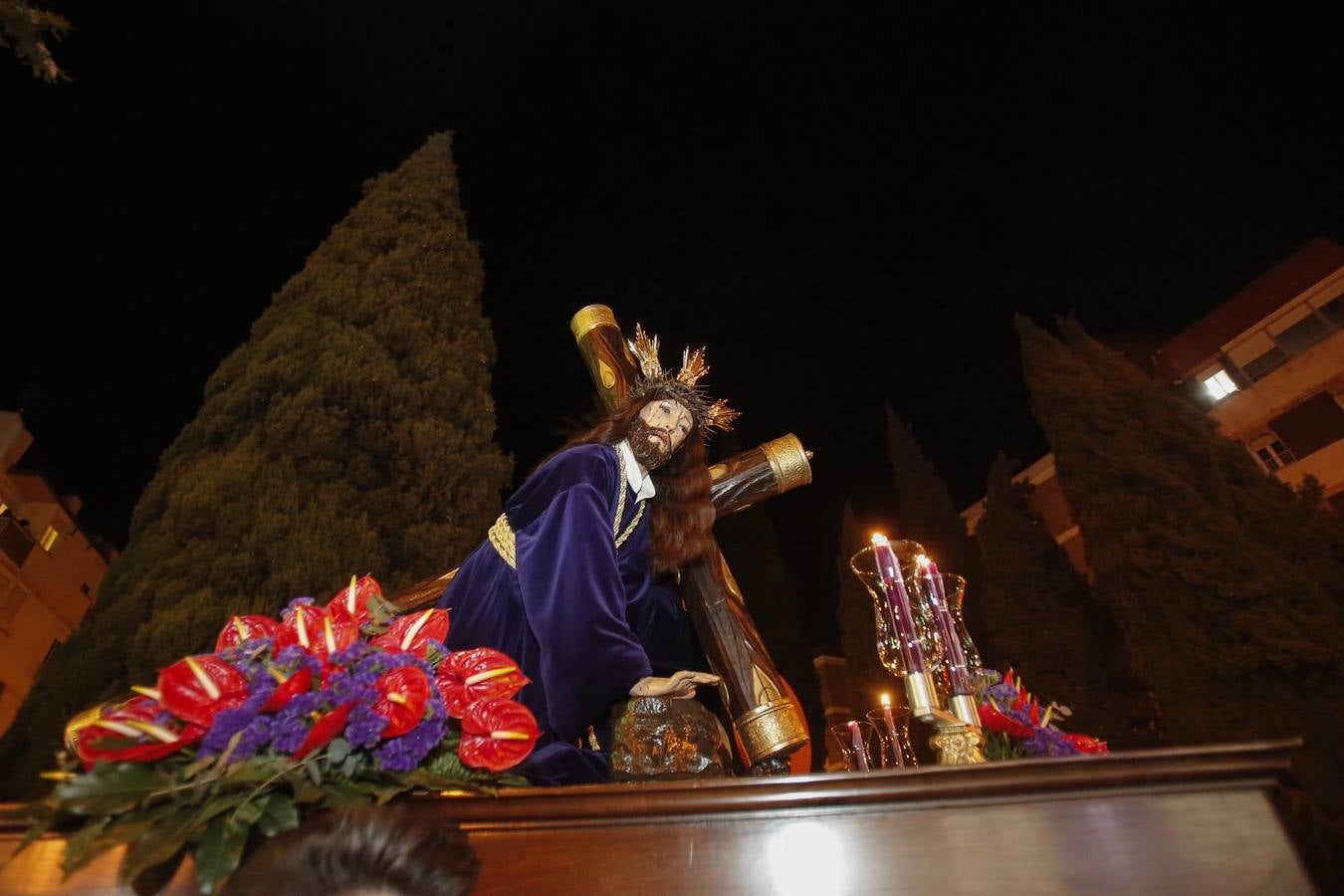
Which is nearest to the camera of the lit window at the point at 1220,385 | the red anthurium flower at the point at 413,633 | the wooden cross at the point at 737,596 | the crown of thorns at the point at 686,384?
the red anthurium flower at the point at 413,633

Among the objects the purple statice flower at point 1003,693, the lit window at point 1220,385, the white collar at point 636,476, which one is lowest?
the purple statice flower at point 1003,693

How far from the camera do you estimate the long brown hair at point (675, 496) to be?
10.2 ft

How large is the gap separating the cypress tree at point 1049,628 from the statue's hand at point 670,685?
1397 cm

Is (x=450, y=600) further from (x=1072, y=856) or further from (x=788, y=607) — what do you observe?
(x=788, y=607)

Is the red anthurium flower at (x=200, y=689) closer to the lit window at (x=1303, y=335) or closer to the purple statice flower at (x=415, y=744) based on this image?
the purple statice flower at (x=415, y=744)

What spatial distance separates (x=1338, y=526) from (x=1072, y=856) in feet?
45.3

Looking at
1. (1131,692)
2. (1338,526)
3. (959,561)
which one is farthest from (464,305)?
(959,561)

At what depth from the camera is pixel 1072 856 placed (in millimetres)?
1164

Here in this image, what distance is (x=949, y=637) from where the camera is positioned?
2340mm

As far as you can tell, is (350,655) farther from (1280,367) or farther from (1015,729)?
(1280,367)

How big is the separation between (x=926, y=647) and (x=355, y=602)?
2.04 m

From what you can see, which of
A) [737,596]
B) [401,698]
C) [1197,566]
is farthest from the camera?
[1197,566]

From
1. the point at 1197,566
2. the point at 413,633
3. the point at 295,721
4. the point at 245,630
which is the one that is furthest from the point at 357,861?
the point at 1197,566

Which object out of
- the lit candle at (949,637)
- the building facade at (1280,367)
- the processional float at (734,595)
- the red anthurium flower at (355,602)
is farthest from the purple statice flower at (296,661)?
the building facade at (1280,367)
